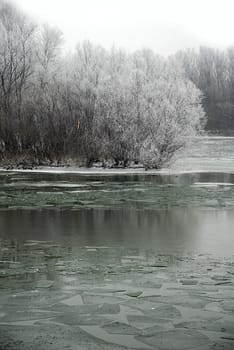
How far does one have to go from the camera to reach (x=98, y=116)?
126ft

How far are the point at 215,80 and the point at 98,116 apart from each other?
8122 cm

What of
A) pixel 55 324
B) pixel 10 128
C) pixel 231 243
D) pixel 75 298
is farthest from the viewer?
Answer: pixel 10 128

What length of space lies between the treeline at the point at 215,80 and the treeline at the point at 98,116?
68372mm

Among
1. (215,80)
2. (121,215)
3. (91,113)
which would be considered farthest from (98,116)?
(215,80)

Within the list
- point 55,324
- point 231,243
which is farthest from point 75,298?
point 231,243

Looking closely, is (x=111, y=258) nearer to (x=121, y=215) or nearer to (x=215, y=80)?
(x=121, y=215)

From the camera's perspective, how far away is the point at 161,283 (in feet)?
25.0

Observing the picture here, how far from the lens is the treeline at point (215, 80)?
366ft

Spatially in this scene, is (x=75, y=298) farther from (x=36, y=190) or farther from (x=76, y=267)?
(x=36, y=190)

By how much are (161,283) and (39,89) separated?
35477 mm

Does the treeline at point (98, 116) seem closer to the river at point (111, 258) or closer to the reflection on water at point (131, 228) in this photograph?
the river at point (111, 258)

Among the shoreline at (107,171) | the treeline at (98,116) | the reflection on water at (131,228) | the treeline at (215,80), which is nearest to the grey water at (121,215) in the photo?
the reflection on water at (131,228)

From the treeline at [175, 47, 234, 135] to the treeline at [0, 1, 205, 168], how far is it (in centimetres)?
6837

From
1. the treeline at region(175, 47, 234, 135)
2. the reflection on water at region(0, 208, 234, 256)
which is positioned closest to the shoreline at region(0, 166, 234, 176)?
the reflection on water at region(0, 208, 234, 256)
